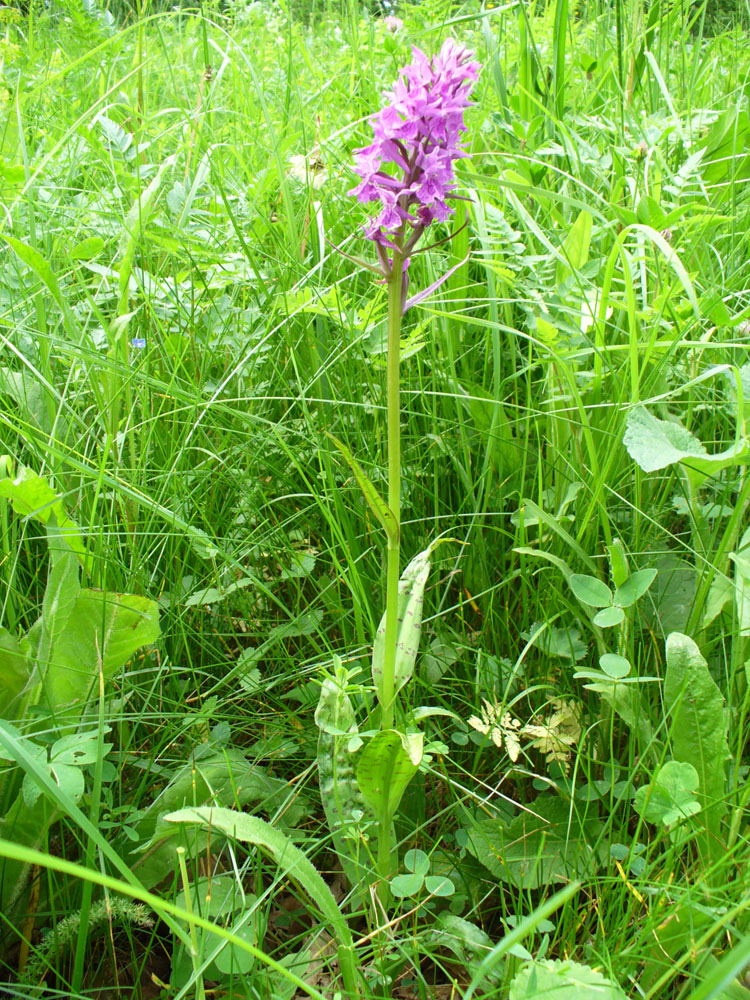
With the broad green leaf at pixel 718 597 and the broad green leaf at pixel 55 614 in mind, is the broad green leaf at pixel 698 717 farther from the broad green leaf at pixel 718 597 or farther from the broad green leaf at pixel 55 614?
the broad green leaf at pixel 55 614

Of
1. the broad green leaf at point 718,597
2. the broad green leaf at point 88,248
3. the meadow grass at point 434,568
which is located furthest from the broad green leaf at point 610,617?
the broad green leaf at point 88,248

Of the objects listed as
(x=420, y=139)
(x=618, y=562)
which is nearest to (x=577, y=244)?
(x=420, y=139)

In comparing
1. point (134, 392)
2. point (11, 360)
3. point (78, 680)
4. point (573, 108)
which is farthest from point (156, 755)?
point (573, 108)

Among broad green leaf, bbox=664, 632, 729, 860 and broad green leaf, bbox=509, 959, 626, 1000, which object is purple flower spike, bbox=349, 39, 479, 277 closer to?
broad green leaf, bbox=664, 632, 729, 860

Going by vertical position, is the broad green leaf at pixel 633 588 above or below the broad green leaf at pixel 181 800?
above

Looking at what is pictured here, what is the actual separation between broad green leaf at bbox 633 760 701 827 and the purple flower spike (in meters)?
0.71

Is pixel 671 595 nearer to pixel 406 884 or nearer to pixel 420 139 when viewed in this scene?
pixel 406 884

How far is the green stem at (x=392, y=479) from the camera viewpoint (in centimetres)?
89

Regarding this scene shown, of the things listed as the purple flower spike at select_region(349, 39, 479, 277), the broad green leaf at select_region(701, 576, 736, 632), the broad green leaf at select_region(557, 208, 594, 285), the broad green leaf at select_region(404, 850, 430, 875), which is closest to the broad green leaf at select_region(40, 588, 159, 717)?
the broad green leaf at select_region(404, 850, 430, 875)

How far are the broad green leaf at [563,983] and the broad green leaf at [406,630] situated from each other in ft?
1.08

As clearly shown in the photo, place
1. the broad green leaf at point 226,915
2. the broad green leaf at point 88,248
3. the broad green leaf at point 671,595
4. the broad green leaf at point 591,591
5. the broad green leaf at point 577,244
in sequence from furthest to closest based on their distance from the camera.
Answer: the broad green leaf at point 88,248 → the broad green leaf at point 577,244 → the broad green leaf at point 671,595 → the broad green leaf at point 591,591 → the broad green leaf at point 226,915

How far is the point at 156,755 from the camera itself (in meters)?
1.03

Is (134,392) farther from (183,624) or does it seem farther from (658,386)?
(658,386)

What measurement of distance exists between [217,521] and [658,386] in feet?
2.80
